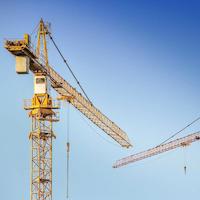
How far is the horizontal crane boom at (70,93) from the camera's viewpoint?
72.9 m

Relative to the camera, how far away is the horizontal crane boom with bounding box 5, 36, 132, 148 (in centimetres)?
7288

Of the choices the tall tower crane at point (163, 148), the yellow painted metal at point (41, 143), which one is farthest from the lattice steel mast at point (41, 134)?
the tall tower crane at point (163, 148)

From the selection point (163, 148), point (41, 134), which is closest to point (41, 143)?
point (41, 134)

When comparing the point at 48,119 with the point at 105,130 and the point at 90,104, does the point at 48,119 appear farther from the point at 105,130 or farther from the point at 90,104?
the point at 105,130

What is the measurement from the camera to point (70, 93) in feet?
314

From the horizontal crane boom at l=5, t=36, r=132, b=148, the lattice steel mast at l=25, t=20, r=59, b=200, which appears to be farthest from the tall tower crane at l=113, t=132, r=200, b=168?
the lattice steel mast at l=25, t=20, r=59, b=200

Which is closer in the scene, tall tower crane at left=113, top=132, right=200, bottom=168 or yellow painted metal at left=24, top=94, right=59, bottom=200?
yellow painted metal at left=24, top=94, right=59, bottom=200

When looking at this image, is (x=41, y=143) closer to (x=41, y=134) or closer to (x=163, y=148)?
(x=41, y=134)

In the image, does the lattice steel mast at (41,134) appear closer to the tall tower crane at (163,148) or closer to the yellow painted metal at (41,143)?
the yellow painted metal at (41,143)

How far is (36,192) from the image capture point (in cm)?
7900

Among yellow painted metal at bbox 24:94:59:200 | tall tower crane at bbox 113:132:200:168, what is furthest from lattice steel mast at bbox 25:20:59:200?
tall tower crane at bbox 113:132:200:168

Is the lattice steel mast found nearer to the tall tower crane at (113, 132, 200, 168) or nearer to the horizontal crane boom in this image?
the horizontal crane boom

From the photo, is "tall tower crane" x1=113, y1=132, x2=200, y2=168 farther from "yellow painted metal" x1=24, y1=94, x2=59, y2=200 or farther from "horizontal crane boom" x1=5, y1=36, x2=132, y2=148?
"yellow painted metal" x1=24, y1=94, x2=59, y2=200

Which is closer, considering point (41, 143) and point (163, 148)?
point (41, 143)
